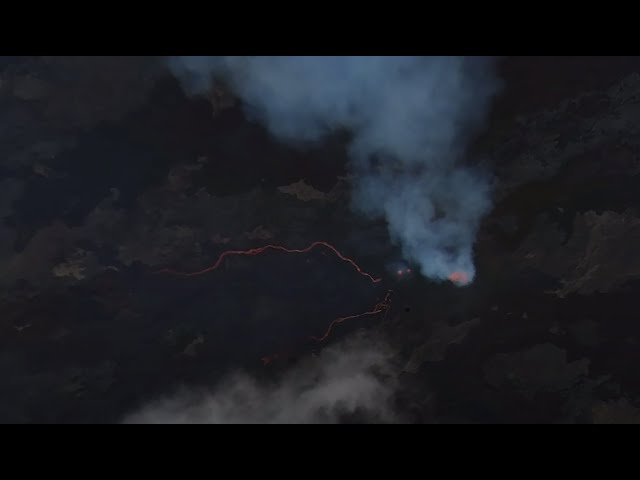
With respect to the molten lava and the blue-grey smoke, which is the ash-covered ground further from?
the blue-grey smoke

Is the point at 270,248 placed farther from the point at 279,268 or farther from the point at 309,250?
the point at 309,250

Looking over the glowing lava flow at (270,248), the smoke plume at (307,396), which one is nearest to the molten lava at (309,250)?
the glowing lava flow at (270,248)

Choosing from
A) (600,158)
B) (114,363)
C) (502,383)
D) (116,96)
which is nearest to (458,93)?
(600,158)

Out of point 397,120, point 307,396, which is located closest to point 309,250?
point 307,396

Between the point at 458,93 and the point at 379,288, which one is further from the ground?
the point at 458,93

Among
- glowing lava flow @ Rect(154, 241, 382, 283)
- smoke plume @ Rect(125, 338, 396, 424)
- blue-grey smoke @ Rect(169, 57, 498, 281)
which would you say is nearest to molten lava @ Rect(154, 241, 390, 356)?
glowing lava flow @ Rect(154, 241, 382, 283)

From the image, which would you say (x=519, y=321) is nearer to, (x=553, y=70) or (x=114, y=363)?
(x=553, y=70)

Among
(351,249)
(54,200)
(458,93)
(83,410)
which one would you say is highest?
(458,93)

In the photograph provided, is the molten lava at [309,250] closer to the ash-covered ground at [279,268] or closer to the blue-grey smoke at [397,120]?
the ash-covered ground at [279,268]
